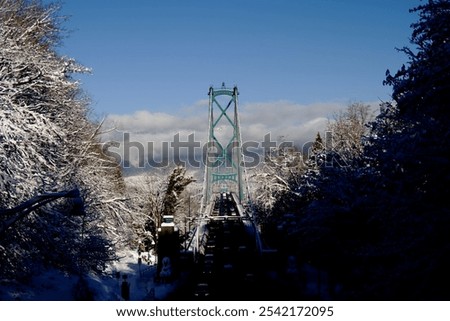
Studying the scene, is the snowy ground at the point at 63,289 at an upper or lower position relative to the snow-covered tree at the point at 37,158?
lower

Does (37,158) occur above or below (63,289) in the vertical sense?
above

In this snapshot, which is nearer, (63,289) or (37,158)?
(37,158)

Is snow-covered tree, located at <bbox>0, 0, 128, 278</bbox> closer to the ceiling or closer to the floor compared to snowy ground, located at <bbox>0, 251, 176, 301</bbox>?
closer to the ceiling

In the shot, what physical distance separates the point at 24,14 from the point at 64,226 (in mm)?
8865

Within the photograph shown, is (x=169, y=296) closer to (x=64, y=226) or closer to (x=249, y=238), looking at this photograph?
(x=64, y=226)

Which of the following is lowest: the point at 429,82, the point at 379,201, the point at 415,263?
the point at 415,263

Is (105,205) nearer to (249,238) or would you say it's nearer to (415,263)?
(249,238)

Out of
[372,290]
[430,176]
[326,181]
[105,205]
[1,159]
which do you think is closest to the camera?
[430,176]

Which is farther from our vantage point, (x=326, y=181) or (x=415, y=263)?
(x=326, y=181)

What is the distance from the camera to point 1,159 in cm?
1243

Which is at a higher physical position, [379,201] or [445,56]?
[445,56]
